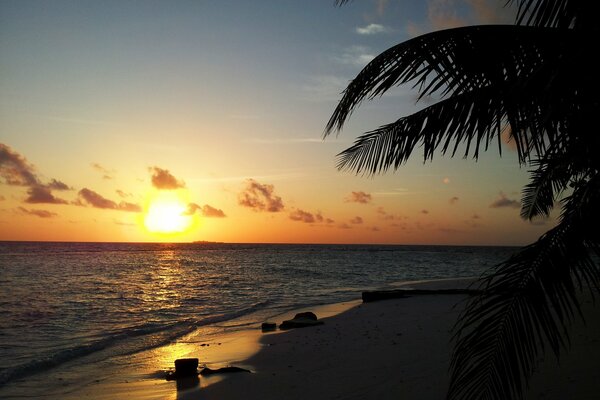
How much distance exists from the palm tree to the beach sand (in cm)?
199

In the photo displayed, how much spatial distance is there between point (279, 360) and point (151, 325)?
26.1 ft

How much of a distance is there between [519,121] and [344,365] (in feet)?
20.4

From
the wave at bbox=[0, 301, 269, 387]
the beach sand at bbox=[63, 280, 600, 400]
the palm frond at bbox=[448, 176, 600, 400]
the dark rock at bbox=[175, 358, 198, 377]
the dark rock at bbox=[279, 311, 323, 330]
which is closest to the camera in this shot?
the palm frond at bbox=[448, 176, 600, 400]

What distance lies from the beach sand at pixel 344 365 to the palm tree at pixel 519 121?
6.53 ft

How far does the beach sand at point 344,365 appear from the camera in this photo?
21.1ft

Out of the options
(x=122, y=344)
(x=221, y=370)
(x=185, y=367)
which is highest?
(x=185, y=367)

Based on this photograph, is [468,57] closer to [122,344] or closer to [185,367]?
[185,367]

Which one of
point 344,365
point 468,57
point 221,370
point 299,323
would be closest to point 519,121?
point 468,57

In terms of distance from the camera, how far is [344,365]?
8461 mm

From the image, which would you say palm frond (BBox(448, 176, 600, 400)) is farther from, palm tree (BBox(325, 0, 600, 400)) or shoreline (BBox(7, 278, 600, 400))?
shoreline (BBox(7, 278, 600, 400))

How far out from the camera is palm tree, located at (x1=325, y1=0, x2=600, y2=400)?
2.88m

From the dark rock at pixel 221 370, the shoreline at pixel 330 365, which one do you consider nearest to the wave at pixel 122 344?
the shoreline at pixel 330 365

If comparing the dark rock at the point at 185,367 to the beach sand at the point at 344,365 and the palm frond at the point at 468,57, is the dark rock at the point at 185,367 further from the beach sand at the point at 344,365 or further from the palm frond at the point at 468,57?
the palm frond at the point at 468,57

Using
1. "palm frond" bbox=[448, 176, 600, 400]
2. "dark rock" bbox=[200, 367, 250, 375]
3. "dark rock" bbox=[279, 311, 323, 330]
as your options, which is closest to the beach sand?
"dark rock" bbox=[200, 367, 250, 375]
